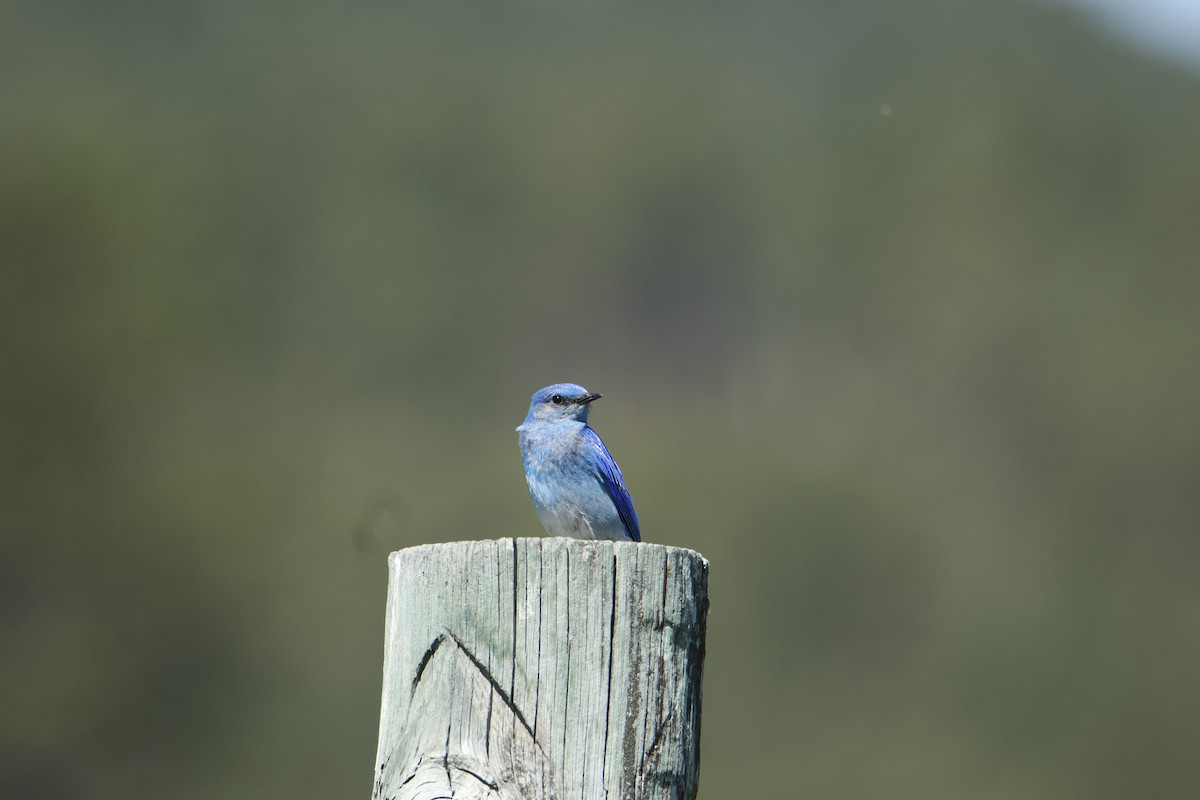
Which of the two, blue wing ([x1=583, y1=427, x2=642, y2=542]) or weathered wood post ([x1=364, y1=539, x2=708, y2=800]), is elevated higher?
blue wing ([x1=583, y1=427, x2=642, y2=542])

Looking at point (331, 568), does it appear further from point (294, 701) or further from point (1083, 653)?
point (1083, 653)

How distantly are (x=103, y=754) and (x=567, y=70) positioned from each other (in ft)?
58.2

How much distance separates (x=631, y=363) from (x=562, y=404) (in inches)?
886

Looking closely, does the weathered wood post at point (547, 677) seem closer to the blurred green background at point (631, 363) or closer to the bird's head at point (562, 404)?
the bird's head at point (562, 404)

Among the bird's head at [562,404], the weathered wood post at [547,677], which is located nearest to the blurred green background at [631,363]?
the bird's head at [562,404]

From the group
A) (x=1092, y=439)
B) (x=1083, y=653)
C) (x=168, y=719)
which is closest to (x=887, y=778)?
(x=1083, y=653)

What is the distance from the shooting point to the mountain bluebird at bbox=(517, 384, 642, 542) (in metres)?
6.71

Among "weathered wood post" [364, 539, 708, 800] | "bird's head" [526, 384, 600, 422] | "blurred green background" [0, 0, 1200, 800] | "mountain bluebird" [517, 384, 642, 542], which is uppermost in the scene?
"blurred green background" [0, 0, 1200, 800]

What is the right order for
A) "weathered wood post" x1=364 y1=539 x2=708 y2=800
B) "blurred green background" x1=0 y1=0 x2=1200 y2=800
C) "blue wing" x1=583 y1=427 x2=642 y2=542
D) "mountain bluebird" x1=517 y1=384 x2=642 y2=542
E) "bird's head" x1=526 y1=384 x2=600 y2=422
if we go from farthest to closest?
1. "blurred green background" x1=0 y1=0 x2=1200 y2=800
2. "bird's head" x1=526 y1=384 x2=600 y2=422
3. "blue wing" x1=583 y1=427 x2=642 y2=542
4. "mountain bluebird" x1=517 y1=384 x2=642 y2=542
5. "weathered wood post" x1=364 y1=539 x2=708 y2=800

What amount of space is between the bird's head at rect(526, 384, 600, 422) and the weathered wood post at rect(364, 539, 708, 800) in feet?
12.2

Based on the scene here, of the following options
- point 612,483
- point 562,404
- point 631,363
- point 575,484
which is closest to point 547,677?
point 575,484

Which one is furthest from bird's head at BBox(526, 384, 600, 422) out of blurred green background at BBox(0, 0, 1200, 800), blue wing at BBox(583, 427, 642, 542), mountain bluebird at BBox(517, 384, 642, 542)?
blurred green background at BBox(0, 0, 1200, 800)

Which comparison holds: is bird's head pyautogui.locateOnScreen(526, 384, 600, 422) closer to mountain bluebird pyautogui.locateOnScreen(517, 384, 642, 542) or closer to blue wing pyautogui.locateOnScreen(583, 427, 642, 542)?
mountain bluebird pyautogui.locateOnScreen(517, 384, 642, 542)

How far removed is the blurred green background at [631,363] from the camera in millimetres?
22828
